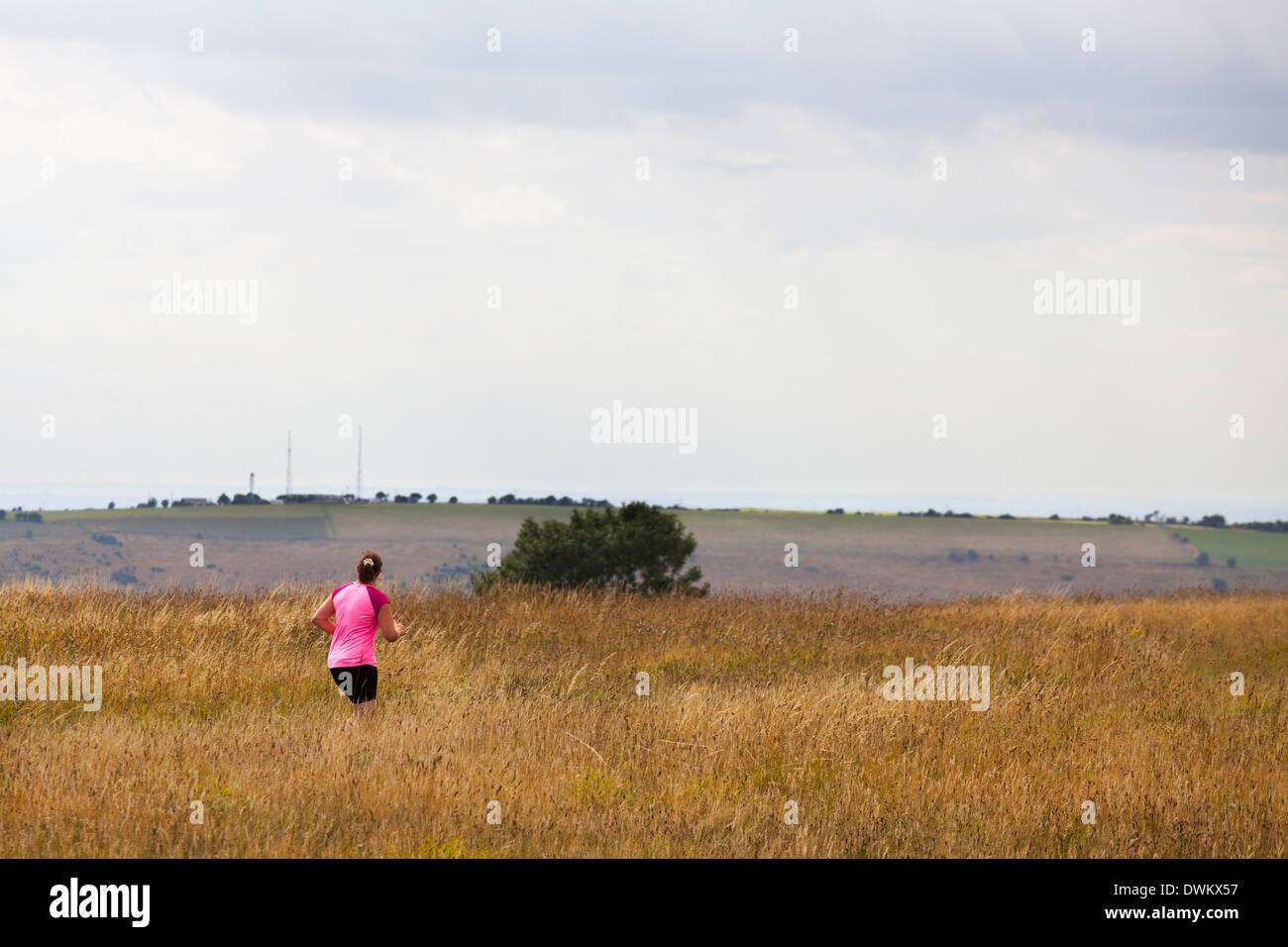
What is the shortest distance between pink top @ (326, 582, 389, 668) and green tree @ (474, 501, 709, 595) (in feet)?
49.8

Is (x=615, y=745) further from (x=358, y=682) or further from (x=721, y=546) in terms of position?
(x=721, y=546)

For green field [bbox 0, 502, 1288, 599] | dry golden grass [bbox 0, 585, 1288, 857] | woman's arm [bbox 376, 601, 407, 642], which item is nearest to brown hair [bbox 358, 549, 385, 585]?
woman's arm [bbox 376, 601, 407, 642]

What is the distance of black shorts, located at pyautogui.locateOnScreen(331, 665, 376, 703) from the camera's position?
9.32m

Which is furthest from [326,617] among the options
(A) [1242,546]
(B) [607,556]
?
(A) [1242,546]

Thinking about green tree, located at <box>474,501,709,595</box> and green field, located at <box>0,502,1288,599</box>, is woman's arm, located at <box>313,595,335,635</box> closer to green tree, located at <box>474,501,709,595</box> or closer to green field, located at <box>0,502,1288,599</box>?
green tree, located at <box>474,501,709,595</box>

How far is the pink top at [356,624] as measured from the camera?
9.27 meters

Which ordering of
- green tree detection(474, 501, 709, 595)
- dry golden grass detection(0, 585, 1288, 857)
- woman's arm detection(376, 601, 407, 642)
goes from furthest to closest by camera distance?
green tree detection(474, 501, 709, 595) < woman's arm detection(376, 601, 407, 642) < dry golden grass detection(0, 585, 1288, 857)

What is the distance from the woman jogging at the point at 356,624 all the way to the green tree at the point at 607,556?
1511cm

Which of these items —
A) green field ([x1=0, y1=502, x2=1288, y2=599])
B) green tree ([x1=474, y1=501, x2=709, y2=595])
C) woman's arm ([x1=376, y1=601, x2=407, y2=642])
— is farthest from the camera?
green field ([x1=0, y1=502, x2=1288, y2=599])

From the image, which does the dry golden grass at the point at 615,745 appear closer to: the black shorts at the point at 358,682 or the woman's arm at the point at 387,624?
the black shorts at the point at 358,682

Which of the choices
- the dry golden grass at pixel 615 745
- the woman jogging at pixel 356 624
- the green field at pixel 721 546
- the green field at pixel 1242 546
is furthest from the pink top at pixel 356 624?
the green field at pixel 1242 546
